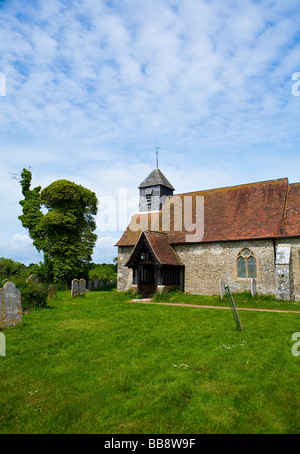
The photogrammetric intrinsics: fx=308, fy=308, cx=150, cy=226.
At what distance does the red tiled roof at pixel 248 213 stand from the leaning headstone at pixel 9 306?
558 inches

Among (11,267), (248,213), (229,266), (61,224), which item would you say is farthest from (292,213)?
(11,267)

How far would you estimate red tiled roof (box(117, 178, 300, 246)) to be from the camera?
19375 millimetres

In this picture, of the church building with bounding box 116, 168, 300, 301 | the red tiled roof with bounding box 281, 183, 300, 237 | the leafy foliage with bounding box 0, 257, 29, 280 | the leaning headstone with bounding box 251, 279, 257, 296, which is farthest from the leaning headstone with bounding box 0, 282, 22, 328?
the leafy foliage with bounding box 0, 257, 29, 280

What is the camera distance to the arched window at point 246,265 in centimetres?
1966

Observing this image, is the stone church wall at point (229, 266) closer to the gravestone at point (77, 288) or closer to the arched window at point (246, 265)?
the arched window at point (246, 265)

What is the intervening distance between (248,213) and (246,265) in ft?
12.5

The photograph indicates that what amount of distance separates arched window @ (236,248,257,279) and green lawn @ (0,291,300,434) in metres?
10.0

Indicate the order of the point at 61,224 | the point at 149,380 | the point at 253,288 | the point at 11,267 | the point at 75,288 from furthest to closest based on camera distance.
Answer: the point at 11,267 → the point at 61,224 → the point at 75,288 → the point at 253,288 → the point at 149,380

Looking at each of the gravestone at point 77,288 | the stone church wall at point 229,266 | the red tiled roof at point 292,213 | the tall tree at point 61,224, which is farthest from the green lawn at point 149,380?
the tall tree at point 61,224

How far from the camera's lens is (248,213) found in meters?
21.4

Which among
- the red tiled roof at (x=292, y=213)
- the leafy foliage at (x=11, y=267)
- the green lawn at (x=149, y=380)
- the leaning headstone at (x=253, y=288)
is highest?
the red tiled roof at (x=292, y=213)

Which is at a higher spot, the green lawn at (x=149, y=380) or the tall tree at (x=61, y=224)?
the tall tree at (x=61, y=224)

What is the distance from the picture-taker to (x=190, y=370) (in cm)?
602

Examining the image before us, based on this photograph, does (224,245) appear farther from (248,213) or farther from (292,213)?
(292,213)
